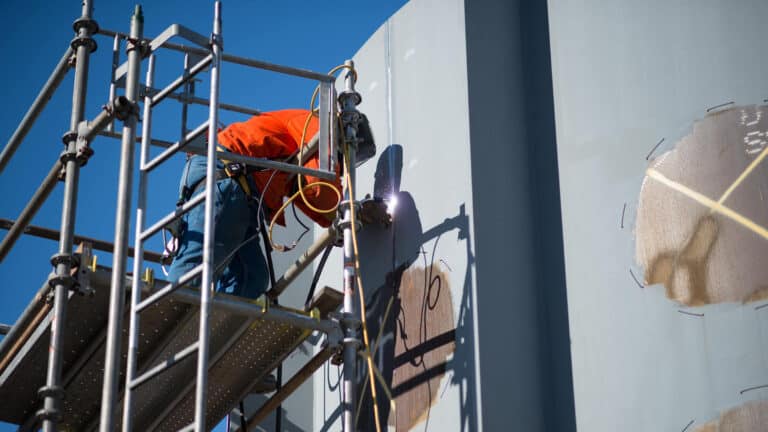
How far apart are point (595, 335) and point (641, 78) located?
1.81 meters

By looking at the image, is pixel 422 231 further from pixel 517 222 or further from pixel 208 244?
pixel 208 244

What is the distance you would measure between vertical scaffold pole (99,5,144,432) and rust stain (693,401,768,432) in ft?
11.7

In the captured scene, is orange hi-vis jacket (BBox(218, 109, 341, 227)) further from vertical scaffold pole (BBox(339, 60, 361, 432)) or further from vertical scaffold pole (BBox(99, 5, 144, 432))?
Result: vertical scaffold pole (BBox(99, 5, 144, 432))

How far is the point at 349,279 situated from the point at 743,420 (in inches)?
111

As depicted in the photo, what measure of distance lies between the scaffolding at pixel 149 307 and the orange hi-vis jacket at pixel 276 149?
10.4 inches

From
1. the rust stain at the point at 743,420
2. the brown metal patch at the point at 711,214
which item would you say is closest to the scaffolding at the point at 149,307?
the brown metal patch at the point at 711,214

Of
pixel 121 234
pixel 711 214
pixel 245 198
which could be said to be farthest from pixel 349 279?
pixel 711 214

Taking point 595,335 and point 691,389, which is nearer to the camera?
point 691,389

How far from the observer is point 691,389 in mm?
7410

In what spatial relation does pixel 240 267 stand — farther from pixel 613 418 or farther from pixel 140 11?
pixel 613 418

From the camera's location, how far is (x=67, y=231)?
7.77 m

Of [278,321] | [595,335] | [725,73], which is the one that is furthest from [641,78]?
[278,321]

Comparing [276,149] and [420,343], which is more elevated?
[276,149]

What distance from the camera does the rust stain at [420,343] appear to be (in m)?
8.48
